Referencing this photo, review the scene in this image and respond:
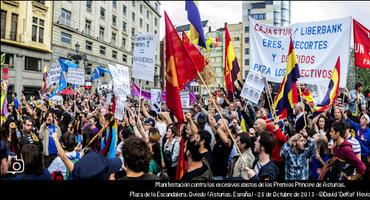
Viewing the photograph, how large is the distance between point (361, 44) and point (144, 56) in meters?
A: 5.48

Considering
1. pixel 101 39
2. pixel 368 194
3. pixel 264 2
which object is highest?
pixel 264 2

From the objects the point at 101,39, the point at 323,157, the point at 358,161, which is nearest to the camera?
the point at 358,161

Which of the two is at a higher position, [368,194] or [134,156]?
[134,156]

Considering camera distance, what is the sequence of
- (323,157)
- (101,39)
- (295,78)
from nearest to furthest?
1. (323,157)
2. (295,78)
3. (101,39)

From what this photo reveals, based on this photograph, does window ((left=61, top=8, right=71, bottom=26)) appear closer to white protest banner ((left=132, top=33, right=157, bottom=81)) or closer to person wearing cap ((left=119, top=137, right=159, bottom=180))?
white protest banner ((left=132, top=33, right=157, bottom=81))

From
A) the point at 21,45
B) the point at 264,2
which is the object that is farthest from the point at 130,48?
the point at 264,2

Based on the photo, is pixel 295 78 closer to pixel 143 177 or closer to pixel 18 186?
pixel 143 177

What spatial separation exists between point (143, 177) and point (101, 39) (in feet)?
153

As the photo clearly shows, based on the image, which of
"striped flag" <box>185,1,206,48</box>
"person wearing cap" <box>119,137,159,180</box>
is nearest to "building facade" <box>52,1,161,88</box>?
"striped flag" <box>185,1,206,48</box>

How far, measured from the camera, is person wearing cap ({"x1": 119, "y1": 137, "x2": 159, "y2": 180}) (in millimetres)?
3176

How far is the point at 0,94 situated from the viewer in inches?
254

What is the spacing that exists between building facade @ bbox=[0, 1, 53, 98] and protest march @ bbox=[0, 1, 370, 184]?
24717mm

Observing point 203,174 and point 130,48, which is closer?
point 203,174

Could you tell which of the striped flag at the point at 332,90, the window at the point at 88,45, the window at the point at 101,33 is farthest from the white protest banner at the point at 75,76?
the window at the point at 101,33
